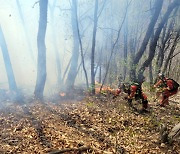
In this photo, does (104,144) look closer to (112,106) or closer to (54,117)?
(54,117)

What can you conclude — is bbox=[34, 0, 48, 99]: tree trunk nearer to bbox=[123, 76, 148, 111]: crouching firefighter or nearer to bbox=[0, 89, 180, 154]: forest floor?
bbox=[0, 89, 180, 154]: forest floor

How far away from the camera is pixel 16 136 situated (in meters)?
5.70

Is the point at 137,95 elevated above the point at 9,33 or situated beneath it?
situated beneath

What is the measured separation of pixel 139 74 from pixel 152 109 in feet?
5.02

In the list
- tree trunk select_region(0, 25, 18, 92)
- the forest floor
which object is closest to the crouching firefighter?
the forest floor

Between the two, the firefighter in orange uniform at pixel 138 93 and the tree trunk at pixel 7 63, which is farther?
the tree trunk at pixel 7 63

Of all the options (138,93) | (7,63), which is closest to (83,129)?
(138,93)

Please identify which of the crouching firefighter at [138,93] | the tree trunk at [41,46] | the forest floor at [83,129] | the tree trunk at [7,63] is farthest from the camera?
the tree trunk at [7,63]

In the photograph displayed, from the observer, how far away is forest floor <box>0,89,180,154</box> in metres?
5.34

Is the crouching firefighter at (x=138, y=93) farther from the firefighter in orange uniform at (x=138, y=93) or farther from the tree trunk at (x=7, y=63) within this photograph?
the tree trunk at (x=7, y=63)

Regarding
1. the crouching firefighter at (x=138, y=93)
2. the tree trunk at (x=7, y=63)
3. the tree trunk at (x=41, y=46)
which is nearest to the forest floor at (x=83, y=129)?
the crouching firefighter at (x=138, y=93)

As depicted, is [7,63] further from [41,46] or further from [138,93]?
[138,93]

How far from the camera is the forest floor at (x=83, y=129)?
5336 mm

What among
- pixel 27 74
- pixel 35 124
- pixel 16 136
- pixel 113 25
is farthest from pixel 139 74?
pixel 27 74
